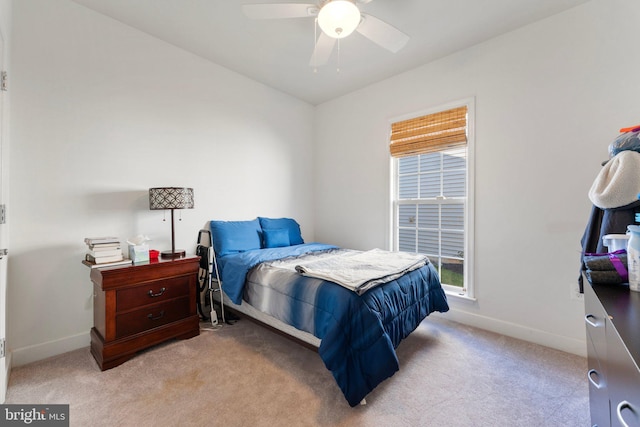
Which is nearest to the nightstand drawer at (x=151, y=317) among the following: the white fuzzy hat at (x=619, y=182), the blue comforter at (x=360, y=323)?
the blue comforter at (x=360, y=323)

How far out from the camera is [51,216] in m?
2.11

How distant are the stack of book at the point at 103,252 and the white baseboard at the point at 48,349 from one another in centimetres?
67

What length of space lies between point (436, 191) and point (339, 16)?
80.4 inches

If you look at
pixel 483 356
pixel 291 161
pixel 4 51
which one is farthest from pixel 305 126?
pixel 483 356

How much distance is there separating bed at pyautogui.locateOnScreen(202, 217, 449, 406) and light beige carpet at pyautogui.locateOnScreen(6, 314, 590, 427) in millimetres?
215

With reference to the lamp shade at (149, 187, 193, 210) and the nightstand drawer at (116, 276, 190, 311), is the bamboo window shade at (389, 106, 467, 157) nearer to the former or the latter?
the lamp shade at (149, 187, 193, 210)

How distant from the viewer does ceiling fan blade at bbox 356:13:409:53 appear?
1812 millimetres

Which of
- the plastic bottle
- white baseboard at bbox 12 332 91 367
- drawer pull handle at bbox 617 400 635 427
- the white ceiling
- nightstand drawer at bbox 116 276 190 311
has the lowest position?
white baseboard at bbox 12 332 91 367

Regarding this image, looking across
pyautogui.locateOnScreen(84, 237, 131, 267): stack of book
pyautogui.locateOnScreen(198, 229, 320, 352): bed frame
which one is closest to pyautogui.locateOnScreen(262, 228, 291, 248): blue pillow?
pyautogui.locateOnScreen(198, 229, 320, 352): bed frame

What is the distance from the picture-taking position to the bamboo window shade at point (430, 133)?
279 centimetres

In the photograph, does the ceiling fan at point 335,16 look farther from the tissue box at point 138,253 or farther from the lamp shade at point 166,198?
the tissue box at point 138,253

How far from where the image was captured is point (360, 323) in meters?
1.62

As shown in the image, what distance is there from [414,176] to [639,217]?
217cm

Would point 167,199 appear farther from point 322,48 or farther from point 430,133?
point 430,133
